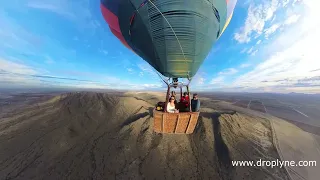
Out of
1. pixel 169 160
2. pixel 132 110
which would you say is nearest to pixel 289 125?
pixel 169 160

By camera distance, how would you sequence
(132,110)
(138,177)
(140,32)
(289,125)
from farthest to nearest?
(289,125) → (132,110) → (138,177) → (140,32)

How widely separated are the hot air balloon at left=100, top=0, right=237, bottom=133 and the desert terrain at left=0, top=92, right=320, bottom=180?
9971 cm

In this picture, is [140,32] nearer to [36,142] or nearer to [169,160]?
[169,160]

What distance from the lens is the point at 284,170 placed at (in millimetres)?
113812

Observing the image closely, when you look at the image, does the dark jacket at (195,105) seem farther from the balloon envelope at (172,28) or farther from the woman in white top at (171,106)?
the balloon envelope at (172,28)

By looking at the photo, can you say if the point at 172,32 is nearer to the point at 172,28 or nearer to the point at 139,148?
the point at 172,28

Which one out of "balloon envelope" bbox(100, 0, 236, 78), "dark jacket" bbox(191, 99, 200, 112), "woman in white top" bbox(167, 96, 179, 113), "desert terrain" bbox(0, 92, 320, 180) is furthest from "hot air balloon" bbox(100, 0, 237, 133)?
"desert terrain" bbox(0, 92, 320, 180)

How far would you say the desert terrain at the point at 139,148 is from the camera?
103875 millimetres

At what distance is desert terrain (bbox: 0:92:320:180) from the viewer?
10388cm

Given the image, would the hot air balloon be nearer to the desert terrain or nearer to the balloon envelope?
the balloon envelope

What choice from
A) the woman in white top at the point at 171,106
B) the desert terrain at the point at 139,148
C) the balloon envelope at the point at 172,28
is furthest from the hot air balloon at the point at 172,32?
the desert terrain at the point at 139,148

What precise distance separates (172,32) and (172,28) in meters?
0.15

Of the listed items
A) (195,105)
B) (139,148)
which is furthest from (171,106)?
(139,148)

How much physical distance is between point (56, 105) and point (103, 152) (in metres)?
77.3
